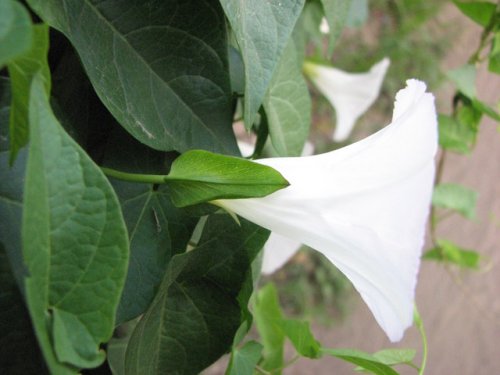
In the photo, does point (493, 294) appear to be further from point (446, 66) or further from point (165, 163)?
point (165, 163)

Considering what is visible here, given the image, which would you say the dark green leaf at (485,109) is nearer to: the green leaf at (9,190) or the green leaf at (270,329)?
the green leaf at (270,329)

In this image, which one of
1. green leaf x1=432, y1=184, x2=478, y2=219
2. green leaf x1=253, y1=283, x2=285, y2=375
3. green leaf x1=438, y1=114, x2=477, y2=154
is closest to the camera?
green leaf x1=253, y1=283, x2=285, y2=375

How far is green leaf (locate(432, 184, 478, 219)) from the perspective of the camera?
758 mm

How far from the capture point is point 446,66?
6.66 feet

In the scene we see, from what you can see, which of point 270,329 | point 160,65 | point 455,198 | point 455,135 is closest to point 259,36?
point 160,65

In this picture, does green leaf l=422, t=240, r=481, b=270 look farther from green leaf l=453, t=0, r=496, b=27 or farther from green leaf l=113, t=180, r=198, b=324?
green leaf l=113, t=180, r=198, b=324

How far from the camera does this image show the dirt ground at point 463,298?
1.84m

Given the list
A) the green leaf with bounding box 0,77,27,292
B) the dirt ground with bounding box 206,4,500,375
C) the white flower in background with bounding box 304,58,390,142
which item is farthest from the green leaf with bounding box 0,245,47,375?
the dirt ground with bounding box 206,4,500,375

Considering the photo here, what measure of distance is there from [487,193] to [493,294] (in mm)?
320

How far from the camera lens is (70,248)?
0.76 feet

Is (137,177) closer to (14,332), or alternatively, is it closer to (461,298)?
(14,332)

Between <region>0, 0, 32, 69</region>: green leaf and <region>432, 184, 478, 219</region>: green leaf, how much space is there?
2.11ft

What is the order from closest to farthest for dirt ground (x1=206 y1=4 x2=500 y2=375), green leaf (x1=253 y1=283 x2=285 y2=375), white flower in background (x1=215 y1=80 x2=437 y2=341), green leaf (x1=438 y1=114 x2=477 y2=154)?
white flower in background (x1=215 y1=80 x2=437 y2=341) < green leaf (x1=253 y1=283 x2=285 y2=375) < green leaf (x1=438 y1=114 x2=477 y2=154) < dirt ground (x1=206 y1=4 x2=500 y2=375)

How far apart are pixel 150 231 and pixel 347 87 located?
1.54 feet
